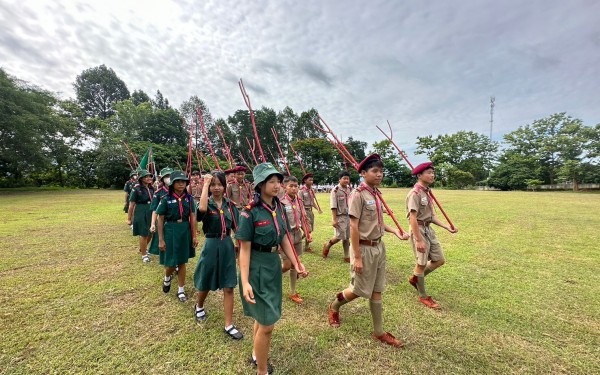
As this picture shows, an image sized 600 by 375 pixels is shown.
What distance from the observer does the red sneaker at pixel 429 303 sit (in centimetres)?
432

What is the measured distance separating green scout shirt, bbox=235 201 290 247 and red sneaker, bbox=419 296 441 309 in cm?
318

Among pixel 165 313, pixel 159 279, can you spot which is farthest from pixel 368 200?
pixel 159 279

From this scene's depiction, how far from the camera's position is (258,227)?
103 inches

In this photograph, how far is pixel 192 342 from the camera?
3.40 m

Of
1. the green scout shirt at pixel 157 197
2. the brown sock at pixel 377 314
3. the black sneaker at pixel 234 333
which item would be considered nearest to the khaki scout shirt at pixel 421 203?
the brown sock at pixel 377 314

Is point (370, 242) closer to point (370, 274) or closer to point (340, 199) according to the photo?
point (370, 274)

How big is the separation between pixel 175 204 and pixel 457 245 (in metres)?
7.95

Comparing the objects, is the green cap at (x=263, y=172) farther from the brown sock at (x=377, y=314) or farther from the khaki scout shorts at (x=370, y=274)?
the brown sock at (x=377, y=314)

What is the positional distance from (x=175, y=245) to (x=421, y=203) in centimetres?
419

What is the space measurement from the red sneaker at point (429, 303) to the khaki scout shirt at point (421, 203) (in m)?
1.29

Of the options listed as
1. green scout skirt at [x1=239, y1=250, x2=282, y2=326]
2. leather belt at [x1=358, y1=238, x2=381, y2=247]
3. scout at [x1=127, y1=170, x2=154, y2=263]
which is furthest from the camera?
scout at [x1=127, y1=170, x2=154, y2=263]

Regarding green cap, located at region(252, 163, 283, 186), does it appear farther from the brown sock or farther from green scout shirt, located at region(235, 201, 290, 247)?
the brown sock

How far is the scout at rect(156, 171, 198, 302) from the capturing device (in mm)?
4422

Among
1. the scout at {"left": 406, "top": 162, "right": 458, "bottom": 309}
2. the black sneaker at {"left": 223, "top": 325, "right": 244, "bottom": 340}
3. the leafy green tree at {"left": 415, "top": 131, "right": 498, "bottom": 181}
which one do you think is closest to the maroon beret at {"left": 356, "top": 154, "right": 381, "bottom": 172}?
the scout at {"left": 406, "top": 162, "right": 458, "bottom": 309}
